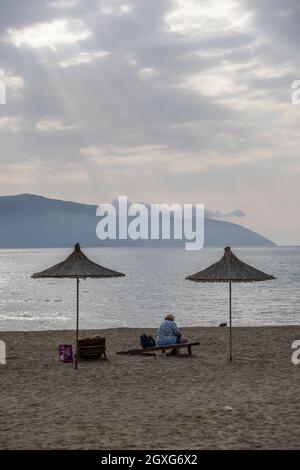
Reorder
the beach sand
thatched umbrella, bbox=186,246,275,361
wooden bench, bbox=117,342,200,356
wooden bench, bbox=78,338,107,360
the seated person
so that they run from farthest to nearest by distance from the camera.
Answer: the seated person → wooden bench, bbox=117,342,200,356 → wooden bench, bbox=78,338,107,360 → thatched umbrella, bbox=186,246,275,361 → the beach sand

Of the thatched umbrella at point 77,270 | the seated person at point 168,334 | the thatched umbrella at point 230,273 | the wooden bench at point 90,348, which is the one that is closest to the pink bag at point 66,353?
the wooden bench at point 90,348

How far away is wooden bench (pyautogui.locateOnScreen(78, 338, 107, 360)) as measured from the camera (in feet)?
55.4

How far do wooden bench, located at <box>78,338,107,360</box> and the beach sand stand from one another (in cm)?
25

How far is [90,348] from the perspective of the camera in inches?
666

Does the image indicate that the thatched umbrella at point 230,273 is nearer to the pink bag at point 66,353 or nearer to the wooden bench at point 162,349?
the wooden bench at point 162,349

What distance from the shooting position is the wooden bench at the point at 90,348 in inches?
664

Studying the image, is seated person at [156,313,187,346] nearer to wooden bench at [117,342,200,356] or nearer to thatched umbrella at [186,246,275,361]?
wooden bench at [117,342,200,356]

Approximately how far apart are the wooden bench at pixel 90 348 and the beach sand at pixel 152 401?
0.82 ft

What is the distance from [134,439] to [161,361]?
776cm

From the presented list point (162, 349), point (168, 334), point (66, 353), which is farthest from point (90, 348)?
point (168, 334)

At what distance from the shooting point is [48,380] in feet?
46.8

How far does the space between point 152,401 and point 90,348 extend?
17.0ft

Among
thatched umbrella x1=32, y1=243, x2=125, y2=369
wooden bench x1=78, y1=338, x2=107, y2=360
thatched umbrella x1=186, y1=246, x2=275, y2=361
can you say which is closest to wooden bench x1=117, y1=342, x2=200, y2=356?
wooden bench x1=78, y1=338, x2=107, y2=360
